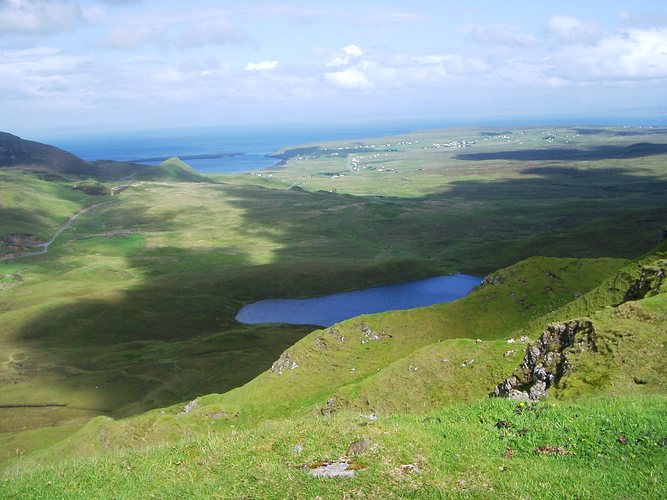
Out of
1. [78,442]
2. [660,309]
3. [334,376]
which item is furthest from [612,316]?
[78,442]

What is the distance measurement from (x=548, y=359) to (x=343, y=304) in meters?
135

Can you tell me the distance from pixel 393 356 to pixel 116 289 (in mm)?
129489

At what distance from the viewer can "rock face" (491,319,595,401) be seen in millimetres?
45719

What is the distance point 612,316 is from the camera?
49062 mm

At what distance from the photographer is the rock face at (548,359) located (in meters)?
45.7

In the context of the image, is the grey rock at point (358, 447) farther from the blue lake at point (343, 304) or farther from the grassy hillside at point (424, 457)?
the blue lake at point (343, 304)

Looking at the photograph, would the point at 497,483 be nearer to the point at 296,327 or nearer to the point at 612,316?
the point at 612,316

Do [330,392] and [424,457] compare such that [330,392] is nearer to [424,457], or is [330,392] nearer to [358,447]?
[358,447]

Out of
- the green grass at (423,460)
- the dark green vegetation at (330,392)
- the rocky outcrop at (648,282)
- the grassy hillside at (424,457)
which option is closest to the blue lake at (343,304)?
the dark green vegetation at (330,392)

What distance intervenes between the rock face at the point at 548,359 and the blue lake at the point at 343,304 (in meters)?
113

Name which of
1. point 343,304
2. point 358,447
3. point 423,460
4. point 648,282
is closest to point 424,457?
point 423,460

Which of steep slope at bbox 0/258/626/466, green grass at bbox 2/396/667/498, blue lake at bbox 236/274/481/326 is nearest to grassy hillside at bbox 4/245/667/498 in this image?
green grass at bbox 2/396/667/498

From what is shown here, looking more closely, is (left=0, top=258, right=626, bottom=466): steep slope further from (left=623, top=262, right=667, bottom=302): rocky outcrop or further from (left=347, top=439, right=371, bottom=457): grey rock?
(left=347, top=439, right=371, bottom=457): grey rock

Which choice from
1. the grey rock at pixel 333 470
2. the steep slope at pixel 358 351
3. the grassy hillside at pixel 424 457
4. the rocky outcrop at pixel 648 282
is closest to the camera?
the grassy hillside at pixel 424 457
